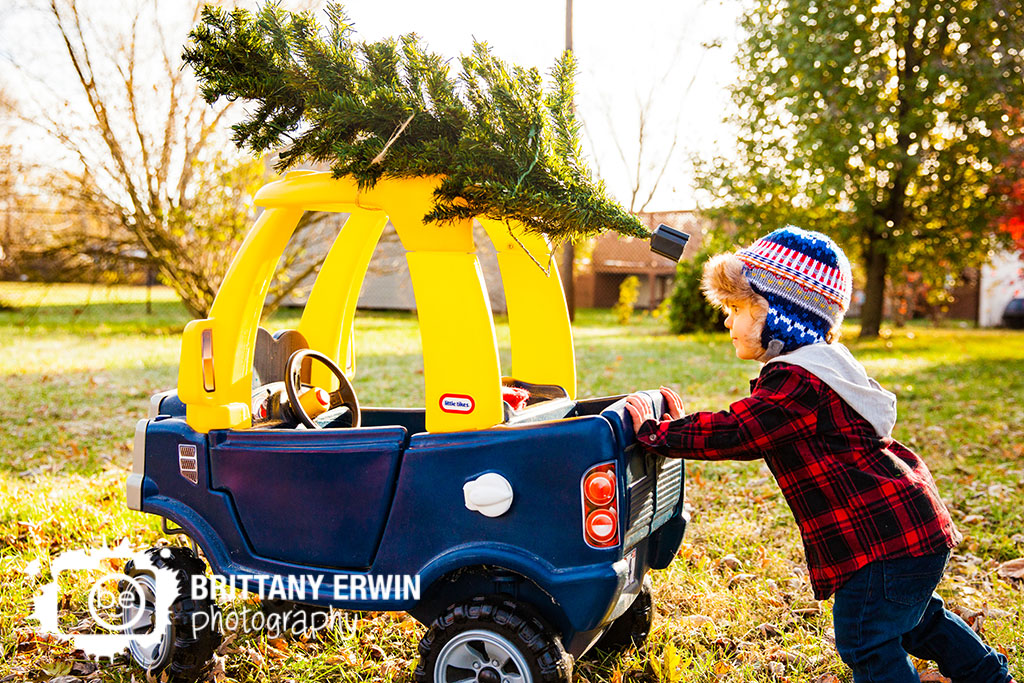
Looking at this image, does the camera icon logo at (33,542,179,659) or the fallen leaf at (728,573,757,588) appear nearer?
the camera icon logo at (33,542,179,659)

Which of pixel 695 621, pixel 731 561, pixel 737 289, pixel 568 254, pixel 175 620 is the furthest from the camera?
pixel 568 254

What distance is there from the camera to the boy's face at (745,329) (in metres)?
2.23

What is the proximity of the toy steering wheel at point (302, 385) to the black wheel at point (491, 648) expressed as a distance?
2.93 feet

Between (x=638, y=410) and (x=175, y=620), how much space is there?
1668 millimetres

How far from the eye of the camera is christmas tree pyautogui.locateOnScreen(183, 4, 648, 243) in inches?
89.5

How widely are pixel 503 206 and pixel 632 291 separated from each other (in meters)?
17.5

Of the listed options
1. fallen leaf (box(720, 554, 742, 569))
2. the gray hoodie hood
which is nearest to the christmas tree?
the gray hoodie hood

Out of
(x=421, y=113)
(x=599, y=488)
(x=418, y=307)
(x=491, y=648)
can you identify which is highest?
(x=421, y=113)

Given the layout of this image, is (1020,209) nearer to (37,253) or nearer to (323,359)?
(323,359)

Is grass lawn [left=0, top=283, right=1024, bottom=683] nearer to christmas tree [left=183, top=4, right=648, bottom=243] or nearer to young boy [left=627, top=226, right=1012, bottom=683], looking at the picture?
young boy [left=627, top=226, right=1012, bottom=683]

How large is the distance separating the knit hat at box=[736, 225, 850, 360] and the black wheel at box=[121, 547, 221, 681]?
200cm

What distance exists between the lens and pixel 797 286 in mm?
2168

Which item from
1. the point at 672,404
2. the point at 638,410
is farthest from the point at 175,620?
the point at 672,404

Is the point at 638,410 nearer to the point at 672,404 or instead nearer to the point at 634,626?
the point at 672,404
